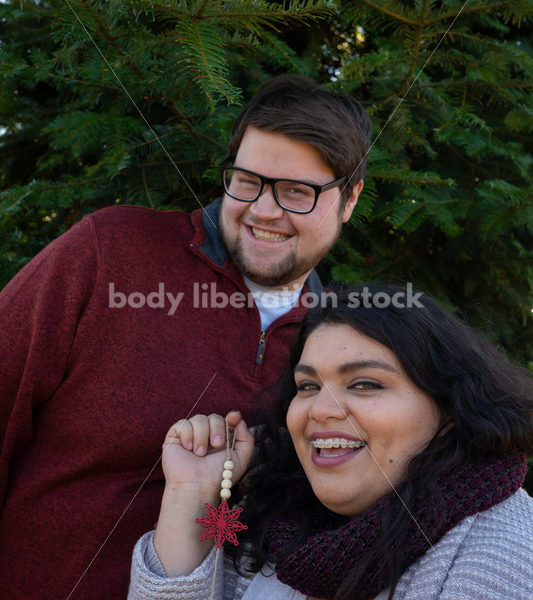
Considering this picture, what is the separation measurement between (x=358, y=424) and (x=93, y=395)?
92cm

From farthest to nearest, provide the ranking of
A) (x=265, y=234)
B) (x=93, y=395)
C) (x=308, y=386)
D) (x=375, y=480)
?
1. (x=265, y=234)
2. (x=93, y=395)
3. (x=308, y=386)
4. (x=375, y=480)

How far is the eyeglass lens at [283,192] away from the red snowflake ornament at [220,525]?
1.13 m

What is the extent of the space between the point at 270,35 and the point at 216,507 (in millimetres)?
1887

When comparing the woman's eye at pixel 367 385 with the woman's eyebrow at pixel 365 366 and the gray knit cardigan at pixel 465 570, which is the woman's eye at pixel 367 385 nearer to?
the woman's eyebrow at pixel 365 366

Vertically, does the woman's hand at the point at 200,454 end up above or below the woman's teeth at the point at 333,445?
below

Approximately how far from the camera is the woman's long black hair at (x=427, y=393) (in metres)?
1.63

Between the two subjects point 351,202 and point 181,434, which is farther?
point 351,202

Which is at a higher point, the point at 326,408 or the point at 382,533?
the point at 326,408

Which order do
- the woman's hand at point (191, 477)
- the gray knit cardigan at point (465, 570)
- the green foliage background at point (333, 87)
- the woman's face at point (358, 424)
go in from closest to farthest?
the gray knit cardigan at point (465, 570)
the woman's face at point (358, 424)
the woman's hand at point (191, 477)
the green foliage background at point (333, 87)

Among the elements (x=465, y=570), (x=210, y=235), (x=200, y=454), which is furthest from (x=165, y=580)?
(x=210, y=235)

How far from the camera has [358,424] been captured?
5.53 feet

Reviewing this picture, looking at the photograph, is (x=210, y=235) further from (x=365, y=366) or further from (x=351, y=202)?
(x=365, y=366)

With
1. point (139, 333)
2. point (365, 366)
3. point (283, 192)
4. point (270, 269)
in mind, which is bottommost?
point (139, 333)

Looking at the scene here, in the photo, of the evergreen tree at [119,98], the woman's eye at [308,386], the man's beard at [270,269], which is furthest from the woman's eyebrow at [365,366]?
the evergreen tree at [119,98]
